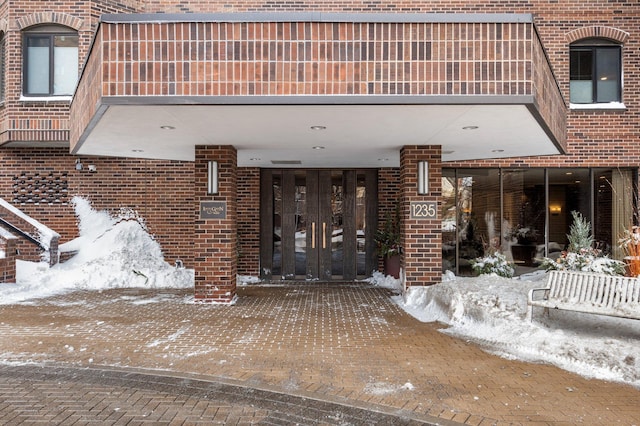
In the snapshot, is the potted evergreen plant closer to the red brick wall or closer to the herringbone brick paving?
the herringbone brick paving

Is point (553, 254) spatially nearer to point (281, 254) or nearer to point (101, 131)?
point (281, 254)

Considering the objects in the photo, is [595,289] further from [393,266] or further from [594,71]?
[594,71]

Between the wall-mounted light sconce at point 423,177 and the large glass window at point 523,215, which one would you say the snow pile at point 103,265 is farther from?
the large glass window at point 523,215

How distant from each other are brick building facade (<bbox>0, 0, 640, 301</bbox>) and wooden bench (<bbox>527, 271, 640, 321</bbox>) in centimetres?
230

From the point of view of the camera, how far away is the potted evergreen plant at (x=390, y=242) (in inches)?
446

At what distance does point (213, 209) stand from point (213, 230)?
41cm

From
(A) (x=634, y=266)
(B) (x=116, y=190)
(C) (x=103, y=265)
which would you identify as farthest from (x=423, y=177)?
(B) (x=116, y=190)

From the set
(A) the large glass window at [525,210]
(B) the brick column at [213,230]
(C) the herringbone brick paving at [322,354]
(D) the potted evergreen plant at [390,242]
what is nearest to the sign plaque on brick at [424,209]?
(C) the herringbone brick paving at [322,354]

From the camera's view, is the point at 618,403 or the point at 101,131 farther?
the point at 101,131

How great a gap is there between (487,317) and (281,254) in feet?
21.2

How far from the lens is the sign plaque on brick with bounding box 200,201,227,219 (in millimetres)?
8836

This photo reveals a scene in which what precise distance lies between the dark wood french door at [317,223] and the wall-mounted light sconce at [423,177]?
3559 millimetres

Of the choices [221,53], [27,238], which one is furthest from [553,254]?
[27,238]

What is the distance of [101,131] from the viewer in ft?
23.9
